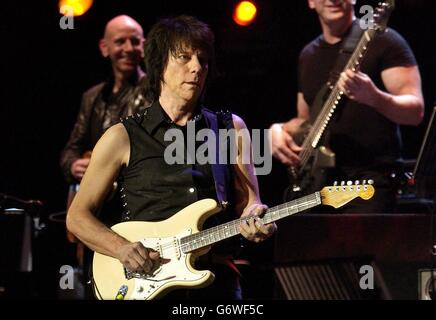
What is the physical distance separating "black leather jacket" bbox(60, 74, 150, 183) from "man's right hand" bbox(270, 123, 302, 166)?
1.27m

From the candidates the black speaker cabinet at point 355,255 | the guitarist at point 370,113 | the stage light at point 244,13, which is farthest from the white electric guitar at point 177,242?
the stage light at point 244,13

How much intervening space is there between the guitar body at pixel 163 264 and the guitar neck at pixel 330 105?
1.93m

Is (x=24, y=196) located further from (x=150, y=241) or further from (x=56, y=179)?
(x=150, y=241)

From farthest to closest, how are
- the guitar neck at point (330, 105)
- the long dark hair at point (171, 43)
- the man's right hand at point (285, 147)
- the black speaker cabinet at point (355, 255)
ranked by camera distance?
the man's right hand at point (285, 147), the guitar neck at point (330, 105), the black speaker cabinet at point (355, 255), the long dark hair at point (171, 43)

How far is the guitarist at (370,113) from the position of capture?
18.5ft

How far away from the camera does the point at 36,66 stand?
7812mm

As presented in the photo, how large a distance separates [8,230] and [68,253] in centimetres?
148

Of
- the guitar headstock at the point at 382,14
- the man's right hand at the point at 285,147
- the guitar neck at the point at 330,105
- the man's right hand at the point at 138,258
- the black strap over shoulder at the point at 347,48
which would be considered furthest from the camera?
the man's right hand at the point at 285,147

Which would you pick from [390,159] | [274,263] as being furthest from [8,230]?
[390,159]

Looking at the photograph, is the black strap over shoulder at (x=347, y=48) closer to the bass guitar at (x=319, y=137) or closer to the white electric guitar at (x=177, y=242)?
the bass guitar at (x=319, y=137)

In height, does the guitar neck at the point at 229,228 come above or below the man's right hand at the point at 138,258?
above

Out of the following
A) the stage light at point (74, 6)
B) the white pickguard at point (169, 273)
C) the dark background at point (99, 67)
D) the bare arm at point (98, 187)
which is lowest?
the white pickguard at point (169, 273)

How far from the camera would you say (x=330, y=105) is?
19.0 feet

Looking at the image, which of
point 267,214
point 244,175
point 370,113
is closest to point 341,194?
point 267,214
